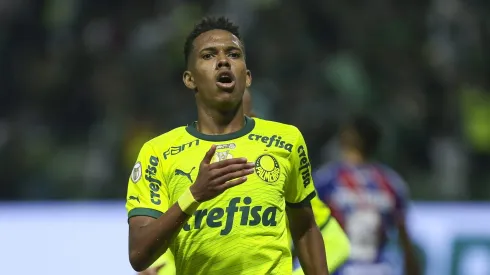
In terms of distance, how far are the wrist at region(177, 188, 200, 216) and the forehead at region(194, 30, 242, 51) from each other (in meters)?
0.71

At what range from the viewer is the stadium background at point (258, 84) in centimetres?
1064

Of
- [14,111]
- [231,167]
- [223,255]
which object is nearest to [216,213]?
[223,255]

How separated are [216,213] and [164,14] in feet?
26.7

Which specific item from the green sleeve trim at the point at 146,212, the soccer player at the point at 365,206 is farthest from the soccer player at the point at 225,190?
the soccer player at the point at 365,206

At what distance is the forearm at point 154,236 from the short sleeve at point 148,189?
75 mm

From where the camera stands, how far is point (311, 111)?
1091 centimetres

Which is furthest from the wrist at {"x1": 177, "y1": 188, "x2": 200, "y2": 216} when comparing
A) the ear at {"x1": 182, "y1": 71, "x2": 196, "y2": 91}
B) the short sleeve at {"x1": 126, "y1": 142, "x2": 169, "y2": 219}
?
the ear at {"x1": 182, "y1": 71, "x2": 196, "y2": 91}

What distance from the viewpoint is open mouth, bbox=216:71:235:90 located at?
4.16 m

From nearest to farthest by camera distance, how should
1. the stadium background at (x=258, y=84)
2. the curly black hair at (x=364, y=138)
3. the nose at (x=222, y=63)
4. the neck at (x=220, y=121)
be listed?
the nose at (x=222, y=63) → the neck at (x=220, y=121) → the curly black hair at (x=364, y=138) → the stadium background at (x=258, y=84)

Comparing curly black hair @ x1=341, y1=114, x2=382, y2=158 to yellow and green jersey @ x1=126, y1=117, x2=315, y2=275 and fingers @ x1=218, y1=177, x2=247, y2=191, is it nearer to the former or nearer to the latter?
yellow and green jersey @ x1=126, y1=117, x2=315, y2=275

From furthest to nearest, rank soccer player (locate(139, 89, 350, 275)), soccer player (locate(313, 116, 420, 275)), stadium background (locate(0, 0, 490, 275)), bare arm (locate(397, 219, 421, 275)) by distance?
stadium background (locate(0, 0, 490, 275)) → soccer player (locate(313, 116, 420, 275)) → bare arm (locate(397, 219, 421, 275)) → soccer player (locate(139, 89, 350, 275))

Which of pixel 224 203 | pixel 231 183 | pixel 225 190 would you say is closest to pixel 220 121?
pixel 224 203

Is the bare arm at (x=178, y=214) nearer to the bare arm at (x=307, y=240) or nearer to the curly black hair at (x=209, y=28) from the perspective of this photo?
the bare arm at (x=307, y=240)

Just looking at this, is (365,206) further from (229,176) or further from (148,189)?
(229,176)
